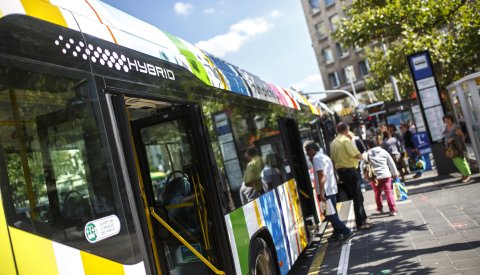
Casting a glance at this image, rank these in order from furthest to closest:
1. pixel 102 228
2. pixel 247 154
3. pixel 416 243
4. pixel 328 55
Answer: pixel 328 55, pixel 416 243, pixel 247 154, pixel 102 228

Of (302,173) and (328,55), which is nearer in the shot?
(302,173)

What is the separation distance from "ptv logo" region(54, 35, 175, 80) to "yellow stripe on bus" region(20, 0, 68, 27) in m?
0.12

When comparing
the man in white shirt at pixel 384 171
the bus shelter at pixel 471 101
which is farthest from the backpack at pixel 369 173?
the bus shelter at pixel 471 101

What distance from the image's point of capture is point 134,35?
3.87 meters

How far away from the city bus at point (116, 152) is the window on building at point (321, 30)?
5186 cm

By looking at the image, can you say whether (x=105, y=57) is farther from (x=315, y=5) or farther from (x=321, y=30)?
(x=315, y=5)

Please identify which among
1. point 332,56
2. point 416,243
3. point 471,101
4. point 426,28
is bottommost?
point 416,243

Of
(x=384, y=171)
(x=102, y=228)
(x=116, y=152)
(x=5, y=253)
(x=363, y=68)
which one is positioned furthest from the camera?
(x=363, y=68)

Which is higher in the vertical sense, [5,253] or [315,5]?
[315,5]

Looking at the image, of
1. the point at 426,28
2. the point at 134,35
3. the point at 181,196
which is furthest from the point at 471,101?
the point at 134,35

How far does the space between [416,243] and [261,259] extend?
297 centimetres

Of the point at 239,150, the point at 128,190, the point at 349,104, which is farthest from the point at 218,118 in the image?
the point at 349,104

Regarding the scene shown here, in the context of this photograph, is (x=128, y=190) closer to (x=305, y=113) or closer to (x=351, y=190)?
(x=351, y=190)

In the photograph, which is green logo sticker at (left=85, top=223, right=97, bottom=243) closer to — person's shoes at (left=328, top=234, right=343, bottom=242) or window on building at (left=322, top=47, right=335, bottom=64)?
person's shoes at (left=328, top=234, right=343, bottom=242)
